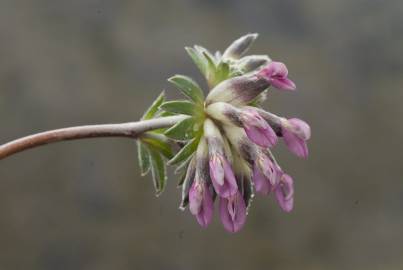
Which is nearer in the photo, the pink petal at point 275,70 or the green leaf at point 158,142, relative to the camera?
the pink petal at point 275,70

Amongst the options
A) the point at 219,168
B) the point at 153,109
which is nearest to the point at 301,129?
the point at 219,168

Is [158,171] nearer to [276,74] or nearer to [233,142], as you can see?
[233,142]

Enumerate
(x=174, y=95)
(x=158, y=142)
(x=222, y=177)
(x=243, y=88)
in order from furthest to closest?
(x=174, y=95) → (x=158, y=142) → (x=243, y=88) → (x=222, y=177)

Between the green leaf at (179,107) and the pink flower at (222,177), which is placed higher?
the green leaf at (179,107)

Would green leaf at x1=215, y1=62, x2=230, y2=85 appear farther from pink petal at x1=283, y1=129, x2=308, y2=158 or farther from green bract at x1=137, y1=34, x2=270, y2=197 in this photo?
pink petal at x1=283, y1=129, x2=308, y2=158

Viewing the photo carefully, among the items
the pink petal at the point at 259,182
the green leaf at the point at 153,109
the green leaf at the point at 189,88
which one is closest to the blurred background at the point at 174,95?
the green leaf at the point at 153,109

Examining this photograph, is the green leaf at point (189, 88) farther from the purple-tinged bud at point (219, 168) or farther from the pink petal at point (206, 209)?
the pink petal at point (206, 209)

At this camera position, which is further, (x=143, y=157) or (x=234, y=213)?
(x=143, y=157)
